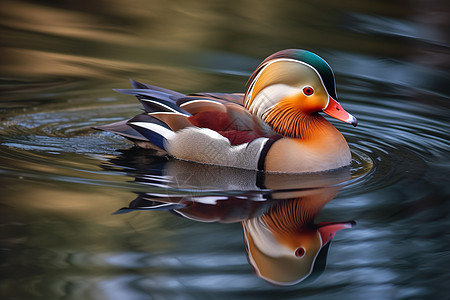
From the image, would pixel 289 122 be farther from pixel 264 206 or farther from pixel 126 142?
pixel 126 142

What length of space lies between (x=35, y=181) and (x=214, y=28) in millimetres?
5997

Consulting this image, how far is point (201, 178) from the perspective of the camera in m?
6.84

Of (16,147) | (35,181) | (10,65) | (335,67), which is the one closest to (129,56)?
(10,65)

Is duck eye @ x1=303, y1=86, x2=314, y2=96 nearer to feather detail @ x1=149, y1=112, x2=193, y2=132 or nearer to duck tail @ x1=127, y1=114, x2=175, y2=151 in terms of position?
feather detail @ x1=149, y1=112, x2=193, y2=132

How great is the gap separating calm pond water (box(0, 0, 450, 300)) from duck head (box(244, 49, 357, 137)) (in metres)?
0.56

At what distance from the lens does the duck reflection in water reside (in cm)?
538

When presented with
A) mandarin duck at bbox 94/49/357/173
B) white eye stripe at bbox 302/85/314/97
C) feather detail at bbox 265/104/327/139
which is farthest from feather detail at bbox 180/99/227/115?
white eye stripe at bbox 302/85/314/97

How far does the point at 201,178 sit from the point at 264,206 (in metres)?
0.82

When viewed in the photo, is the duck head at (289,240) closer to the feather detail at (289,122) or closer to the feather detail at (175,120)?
the feather detail at (289,122)

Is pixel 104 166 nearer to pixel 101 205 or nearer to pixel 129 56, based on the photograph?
pixel 101 205

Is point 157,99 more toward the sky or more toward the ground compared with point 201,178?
more toward the sky

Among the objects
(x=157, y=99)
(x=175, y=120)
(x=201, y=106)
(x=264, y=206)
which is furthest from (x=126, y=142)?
(x=264, y=206)

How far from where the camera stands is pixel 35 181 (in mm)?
6523

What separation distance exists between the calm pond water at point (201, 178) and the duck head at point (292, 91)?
1.83ft
